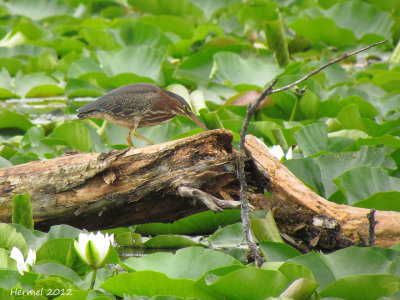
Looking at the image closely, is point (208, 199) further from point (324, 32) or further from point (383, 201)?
point (324, 32)

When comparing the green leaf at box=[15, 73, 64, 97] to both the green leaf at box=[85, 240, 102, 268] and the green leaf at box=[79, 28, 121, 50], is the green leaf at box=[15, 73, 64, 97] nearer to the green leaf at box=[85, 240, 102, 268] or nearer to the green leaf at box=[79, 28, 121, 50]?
the green leaf at box=[79, 28, 121, 50]

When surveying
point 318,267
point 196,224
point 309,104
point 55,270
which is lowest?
point 196,224

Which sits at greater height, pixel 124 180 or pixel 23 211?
pixel 124 180

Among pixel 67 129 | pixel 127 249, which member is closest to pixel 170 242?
pixel 127 249

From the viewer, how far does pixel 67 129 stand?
4.12m

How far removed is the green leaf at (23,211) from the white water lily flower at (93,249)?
2.03 ft

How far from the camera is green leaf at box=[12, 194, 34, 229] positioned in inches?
116

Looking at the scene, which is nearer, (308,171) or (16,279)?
(16,279)

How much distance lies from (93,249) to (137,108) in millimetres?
2221

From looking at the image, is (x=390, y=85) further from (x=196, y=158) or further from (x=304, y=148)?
(x=196, y=158)

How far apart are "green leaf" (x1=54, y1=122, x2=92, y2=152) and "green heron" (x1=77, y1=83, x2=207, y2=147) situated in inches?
11.5

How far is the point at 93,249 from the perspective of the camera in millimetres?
2393

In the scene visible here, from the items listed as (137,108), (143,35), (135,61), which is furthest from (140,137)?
(143,35)

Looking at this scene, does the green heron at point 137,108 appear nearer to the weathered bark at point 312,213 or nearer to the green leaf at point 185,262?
the weathered bark at point 312,213
